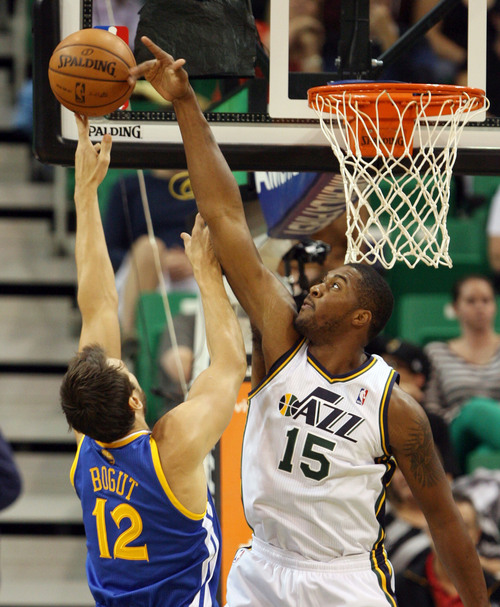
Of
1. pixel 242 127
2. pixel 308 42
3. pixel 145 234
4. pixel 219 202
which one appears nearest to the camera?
pixel 219 202

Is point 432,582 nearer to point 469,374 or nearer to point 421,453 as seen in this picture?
point 469,374

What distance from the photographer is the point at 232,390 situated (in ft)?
9.80

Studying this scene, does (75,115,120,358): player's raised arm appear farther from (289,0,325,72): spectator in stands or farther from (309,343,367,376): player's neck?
(289,0,325,72): spectator in stands

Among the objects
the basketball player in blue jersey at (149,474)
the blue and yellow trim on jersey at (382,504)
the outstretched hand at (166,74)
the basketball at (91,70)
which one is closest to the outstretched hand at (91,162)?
the basketball at (91,70)

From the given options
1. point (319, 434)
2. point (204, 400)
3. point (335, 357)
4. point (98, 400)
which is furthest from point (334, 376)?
point (98, 400)

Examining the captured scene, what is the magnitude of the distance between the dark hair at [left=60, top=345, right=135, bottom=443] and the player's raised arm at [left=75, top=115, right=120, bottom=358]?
1.24ft

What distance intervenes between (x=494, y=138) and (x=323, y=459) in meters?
1.40

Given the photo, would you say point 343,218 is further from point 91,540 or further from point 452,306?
point 91,540

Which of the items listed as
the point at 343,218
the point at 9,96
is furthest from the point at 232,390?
the point at 9,96

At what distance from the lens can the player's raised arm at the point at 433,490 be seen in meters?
3.04

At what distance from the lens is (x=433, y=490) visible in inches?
121

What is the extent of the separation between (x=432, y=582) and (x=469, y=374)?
1539mm

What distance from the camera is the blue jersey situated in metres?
2.89

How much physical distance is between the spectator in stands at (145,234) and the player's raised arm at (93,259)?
9.33ft
